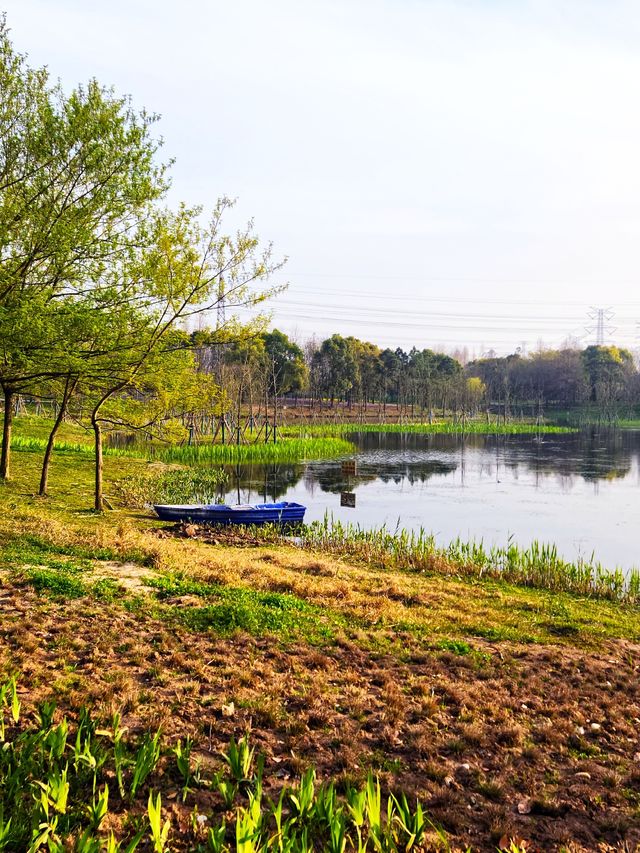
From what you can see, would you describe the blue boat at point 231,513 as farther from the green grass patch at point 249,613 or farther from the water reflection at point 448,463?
the green grass patch at point 249,613

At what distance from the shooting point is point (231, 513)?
55.9 ft

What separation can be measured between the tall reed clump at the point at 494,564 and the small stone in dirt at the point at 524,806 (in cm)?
829

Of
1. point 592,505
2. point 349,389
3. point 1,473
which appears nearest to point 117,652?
point 1,473

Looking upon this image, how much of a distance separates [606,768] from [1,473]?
17.2 meters

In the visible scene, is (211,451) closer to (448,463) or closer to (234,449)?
(234,449)

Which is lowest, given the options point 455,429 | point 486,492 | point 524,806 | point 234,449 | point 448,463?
point 486,492

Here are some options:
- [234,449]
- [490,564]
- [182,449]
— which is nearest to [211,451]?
[234,449]

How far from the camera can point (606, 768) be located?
468cm

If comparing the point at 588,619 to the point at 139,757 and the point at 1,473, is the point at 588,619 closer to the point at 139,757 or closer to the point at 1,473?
the point at 139,757

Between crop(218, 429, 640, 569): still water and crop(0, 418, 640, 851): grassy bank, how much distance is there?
7.46m

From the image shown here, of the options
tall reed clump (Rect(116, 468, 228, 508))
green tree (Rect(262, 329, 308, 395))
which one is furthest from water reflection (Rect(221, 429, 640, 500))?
green tree (Rect(262, 329, 308, 395))

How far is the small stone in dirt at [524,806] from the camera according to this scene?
4059 mm

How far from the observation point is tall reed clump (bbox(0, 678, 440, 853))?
3312 mm

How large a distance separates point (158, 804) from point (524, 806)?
2.44 m
